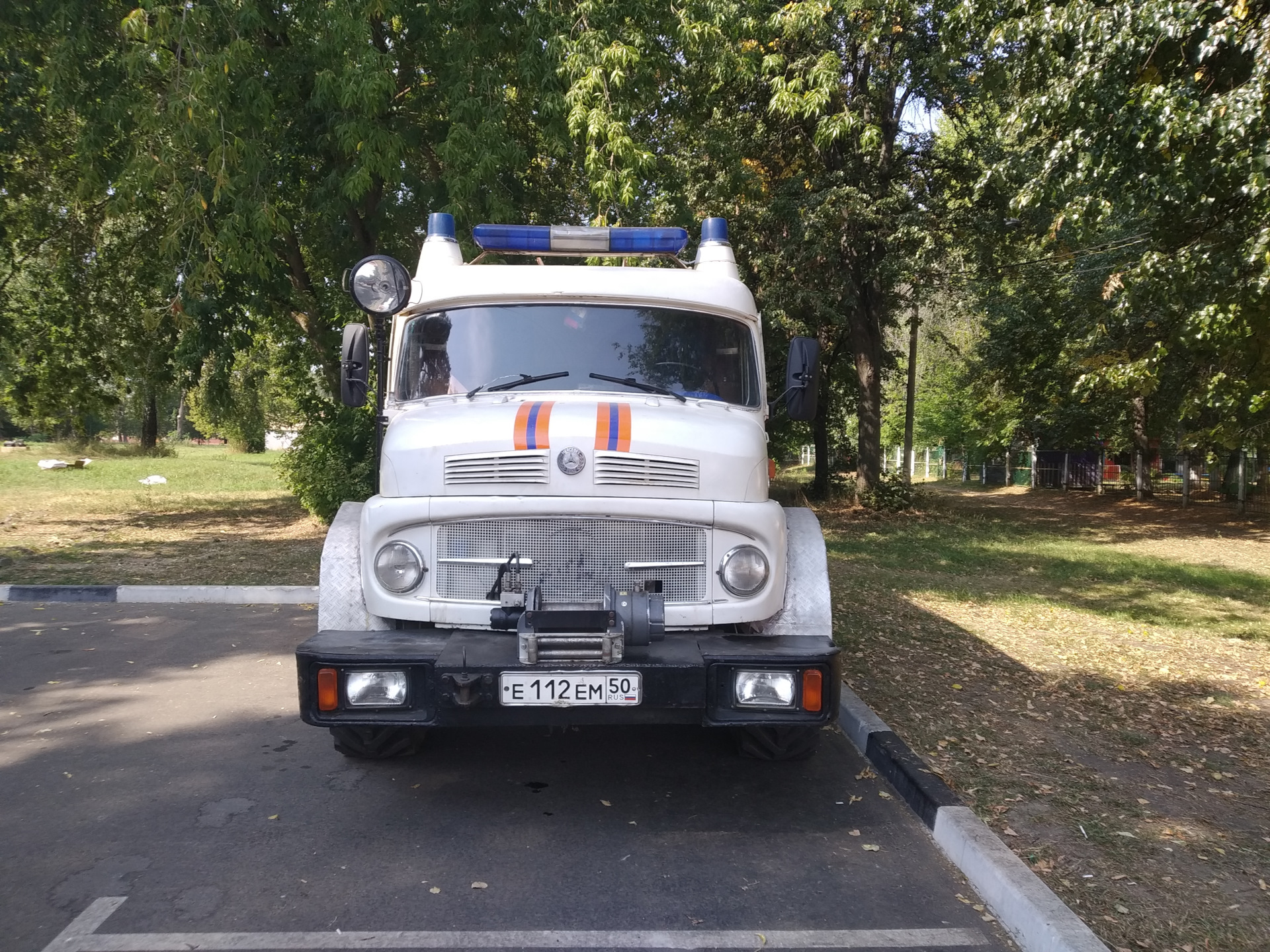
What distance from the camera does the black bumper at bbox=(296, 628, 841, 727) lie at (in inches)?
154

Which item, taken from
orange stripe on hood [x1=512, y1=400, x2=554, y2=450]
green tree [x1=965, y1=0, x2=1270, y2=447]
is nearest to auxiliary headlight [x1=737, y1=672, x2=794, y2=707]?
orange stripe on hood [x1=512, y1=400, x2=554, y2=450]

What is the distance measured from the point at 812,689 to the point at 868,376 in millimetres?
18129

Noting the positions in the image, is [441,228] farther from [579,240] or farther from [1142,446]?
[1142,446]

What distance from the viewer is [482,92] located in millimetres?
11789

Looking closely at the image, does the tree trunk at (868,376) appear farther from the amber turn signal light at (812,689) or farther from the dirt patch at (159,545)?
the amber turn signal light at (812,689)

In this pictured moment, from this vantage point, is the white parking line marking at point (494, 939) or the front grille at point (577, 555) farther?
the front grille at point (577, 555)

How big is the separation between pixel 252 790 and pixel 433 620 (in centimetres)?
134

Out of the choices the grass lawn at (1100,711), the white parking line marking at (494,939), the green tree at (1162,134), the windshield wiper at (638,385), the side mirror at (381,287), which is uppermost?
the green tree at (1162,134)

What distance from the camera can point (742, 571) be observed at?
4359 millimetres

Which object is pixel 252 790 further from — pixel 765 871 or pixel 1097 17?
pixel 1097 17

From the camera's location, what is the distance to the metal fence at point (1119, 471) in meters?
25.6

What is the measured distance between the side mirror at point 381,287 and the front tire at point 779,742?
2.81 metres

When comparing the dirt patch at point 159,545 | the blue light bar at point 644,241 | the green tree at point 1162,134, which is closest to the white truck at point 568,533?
the blue light bar at point 644,241

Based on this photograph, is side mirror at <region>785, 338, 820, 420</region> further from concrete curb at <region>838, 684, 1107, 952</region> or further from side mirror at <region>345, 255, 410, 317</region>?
side mirror at <region>345, 255, 410, 317</region>
